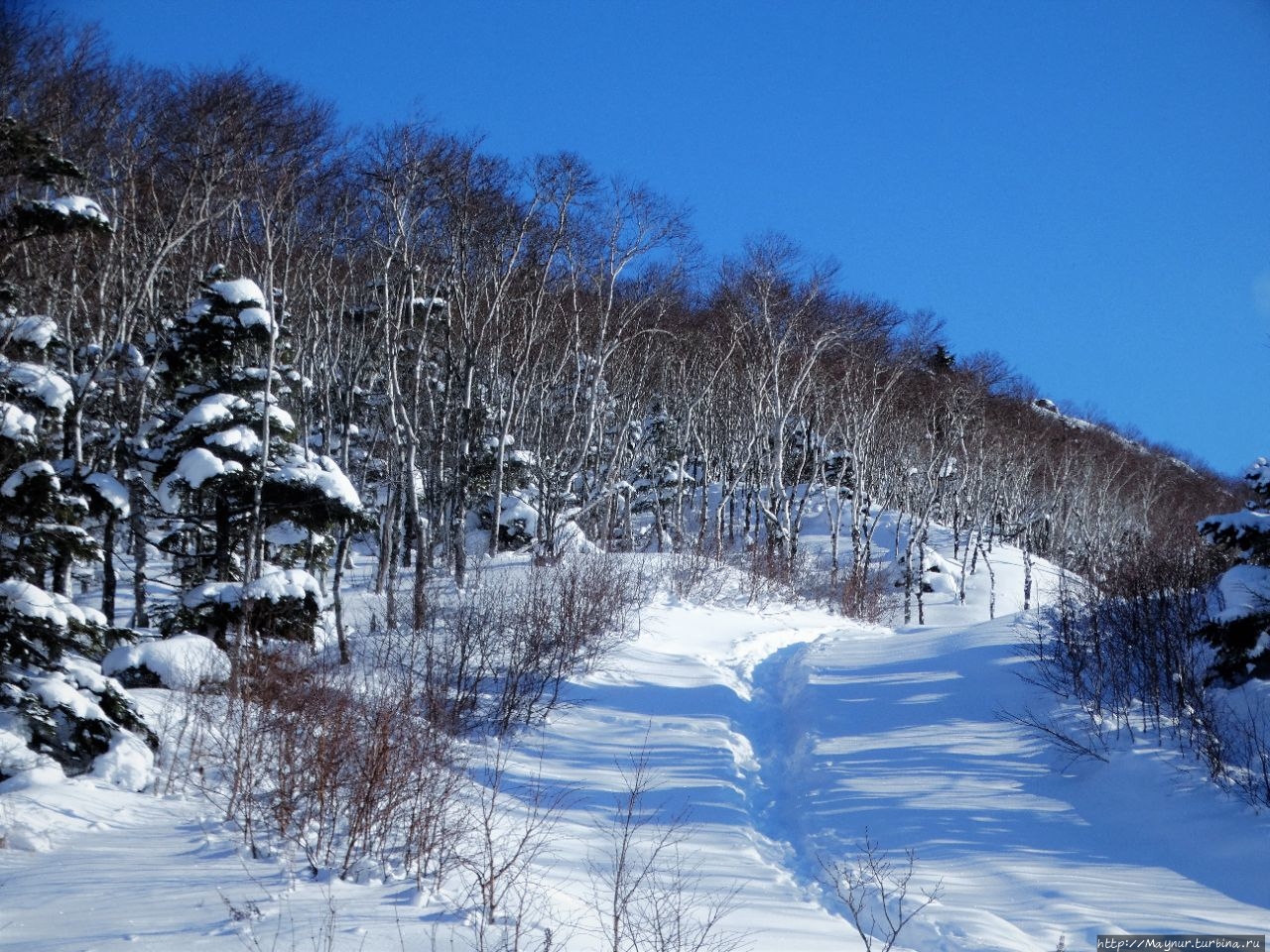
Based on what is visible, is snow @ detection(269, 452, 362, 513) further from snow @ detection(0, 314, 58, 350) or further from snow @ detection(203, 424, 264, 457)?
snow @ detection(0, 314, 58, 350)

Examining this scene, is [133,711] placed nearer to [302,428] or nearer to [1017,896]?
[1017,896]

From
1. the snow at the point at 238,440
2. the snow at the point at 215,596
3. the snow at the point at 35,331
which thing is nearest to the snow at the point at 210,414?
the snow at the point at 238,440

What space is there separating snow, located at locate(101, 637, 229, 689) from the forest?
0.42m

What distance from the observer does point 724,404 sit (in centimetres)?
3362

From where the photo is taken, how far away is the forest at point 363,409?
9.04m

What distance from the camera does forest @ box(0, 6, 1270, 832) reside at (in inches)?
356

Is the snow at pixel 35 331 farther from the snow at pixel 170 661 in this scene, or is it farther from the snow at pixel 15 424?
the snow at pixel 170 661

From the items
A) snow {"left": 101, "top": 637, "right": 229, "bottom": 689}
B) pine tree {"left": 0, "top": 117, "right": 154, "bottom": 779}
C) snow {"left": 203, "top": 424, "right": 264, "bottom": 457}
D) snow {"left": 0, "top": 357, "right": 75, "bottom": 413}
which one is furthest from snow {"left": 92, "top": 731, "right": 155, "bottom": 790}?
snow {"left": 203, "top": 424, "right": 264, "bottom": 457}

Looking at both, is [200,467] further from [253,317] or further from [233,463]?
[253,317]

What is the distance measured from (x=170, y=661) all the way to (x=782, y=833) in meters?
6.22

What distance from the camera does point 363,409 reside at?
29953 mm

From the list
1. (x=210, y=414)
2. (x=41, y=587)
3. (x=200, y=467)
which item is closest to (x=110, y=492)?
(x=200, y=467)

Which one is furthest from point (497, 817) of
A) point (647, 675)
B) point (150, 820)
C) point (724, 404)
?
point (724, 404)

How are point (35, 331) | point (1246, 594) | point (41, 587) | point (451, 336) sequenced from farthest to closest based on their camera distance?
point (451, 336) < point (35, 331) < point (1246, 594) < point (41, 587)
